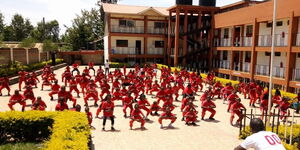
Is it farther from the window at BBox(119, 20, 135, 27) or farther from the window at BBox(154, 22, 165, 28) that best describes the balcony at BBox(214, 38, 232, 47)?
the window at BBox(119, 20, 135, 27)

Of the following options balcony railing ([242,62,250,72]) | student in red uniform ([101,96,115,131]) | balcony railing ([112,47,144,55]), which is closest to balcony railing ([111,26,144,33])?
balcony railing ([112,47,144,55])

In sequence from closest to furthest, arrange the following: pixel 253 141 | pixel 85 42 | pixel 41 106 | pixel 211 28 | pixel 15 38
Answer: pixel 253 141 < pixel 41 106 < pixel 211 28 < pixel 85 42 < pixel 15 38

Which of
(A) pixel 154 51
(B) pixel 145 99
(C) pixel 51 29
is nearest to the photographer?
(B) pixel 145 99

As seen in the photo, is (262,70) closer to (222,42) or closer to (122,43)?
(222,42)

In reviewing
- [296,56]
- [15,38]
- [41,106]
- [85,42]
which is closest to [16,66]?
[41,106]

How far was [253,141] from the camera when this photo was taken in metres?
3.86

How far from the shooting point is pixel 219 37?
112 feet

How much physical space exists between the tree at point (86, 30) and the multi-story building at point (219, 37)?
1593 cm

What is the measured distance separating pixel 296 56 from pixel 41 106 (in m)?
19.3

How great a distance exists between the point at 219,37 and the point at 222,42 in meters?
2.82

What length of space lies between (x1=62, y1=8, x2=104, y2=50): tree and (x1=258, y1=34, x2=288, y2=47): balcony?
40.4m

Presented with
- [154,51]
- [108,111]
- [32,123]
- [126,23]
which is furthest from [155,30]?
[32,123]

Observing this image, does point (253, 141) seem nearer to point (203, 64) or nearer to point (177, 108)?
point (177, 108)

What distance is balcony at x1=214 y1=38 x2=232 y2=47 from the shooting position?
1168 inches
